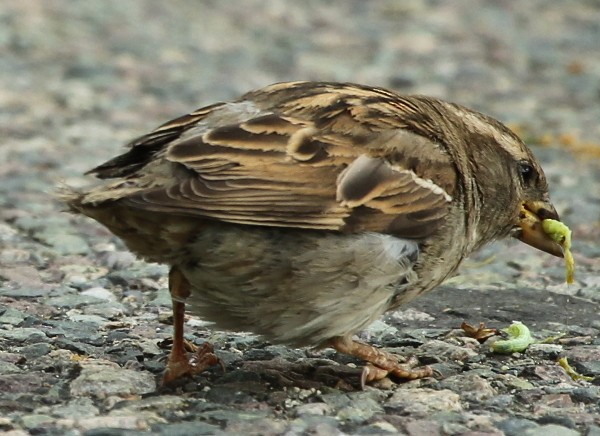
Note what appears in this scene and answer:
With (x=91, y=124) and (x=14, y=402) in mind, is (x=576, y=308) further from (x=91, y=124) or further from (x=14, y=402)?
(x=91, y=124)

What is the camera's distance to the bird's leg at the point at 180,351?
17.0 feet

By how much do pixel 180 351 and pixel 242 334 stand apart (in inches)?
35.7

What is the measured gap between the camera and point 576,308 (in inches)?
270

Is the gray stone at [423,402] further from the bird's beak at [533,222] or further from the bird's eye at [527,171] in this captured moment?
the bird's eye at [527,171]

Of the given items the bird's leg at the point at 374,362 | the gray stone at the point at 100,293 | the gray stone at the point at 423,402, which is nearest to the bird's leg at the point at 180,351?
the bird's leg at the point at 374,362

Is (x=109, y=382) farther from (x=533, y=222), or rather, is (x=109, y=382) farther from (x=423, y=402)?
(x=533, y=222)

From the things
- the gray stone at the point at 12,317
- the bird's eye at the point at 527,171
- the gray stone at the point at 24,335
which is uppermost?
the bird's eye at the point at 527,171

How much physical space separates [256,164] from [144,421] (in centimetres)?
111

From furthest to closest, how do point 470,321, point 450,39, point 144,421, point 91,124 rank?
point 450,39
point 91,124
point 470,321
point 144,421

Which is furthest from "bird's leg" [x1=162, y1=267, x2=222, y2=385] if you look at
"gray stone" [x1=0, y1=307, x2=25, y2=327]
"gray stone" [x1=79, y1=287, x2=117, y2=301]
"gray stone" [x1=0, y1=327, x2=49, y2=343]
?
"gray stone" [x1=79, y1=287, x2=117, y2=301]

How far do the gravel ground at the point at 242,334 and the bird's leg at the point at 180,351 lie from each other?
0.24 feet

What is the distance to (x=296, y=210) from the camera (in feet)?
16.0

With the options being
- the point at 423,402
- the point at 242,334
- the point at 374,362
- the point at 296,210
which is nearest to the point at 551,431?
the point at 423,402

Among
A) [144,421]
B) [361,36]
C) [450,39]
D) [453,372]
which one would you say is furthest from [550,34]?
[144,421]
